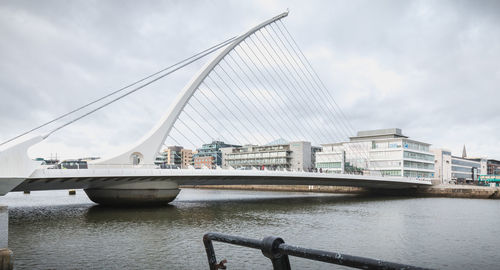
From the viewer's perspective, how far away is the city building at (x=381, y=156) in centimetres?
8769

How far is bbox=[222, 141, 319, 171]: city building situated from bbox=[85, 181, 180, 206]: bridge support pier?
254ft

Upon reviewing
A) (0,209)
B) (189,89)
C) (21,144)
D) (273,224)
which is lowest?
(273,224)

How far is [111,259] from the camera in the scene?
13414mm

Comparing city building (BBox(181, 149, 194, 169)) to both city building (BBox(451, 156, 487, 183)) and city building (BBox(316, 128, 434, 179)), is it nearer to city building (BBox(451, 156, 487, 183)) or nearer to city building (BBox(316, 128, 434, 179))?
city building (BBox(316, 128, 434, 179))

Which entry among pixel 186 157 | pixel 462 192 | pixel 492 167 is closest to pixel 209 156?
pixel 186 157

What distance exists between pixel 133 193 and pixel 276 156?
86.5m

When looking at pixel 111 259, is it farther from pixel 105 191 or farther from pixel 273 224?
pixel 105 191

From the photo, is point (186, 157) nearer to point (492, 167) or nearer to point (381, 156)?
point (381, 156)

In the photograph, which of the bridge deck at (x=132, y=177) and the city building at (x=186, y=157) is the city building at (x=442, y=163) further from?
the city building at (x=186, y=157)

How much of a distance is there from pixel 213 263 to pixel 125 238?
15941 millimetres

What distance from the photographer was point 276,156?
382ft

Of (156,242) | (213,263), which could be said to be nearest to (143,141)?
(156,242)

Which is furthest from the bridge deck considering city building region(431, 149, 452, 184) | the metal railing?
city building region(431, 149, 452, 184)

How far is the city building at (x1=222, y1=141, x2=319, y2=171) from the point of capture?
113 meters
